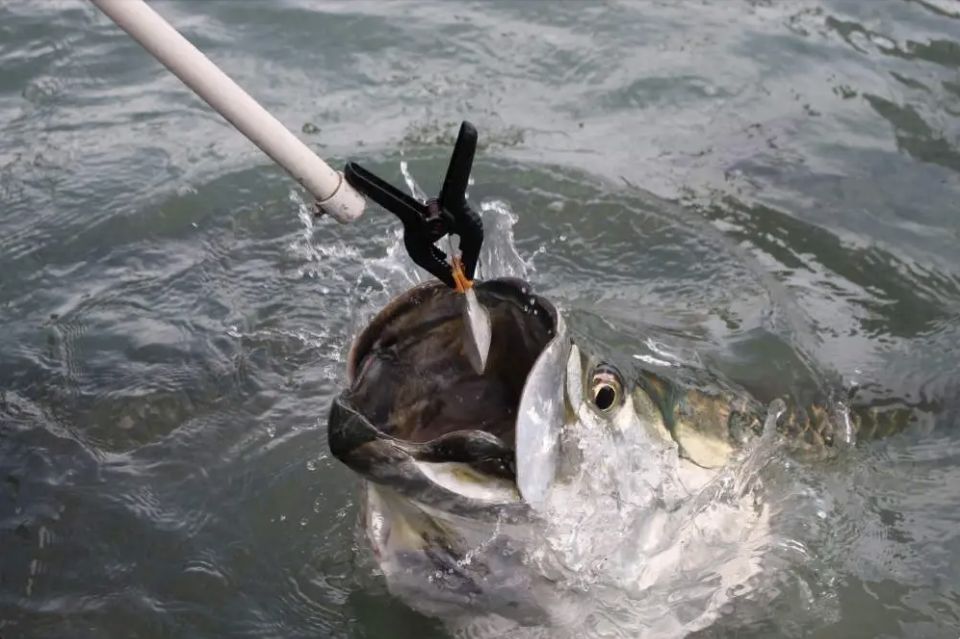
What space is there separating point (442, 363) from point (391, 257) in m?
1.74

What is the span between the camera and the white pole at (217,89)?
72.0 inches

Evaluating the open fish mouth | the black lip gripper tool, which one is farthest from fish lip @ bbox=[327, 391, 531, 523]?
the black lip gripper tool

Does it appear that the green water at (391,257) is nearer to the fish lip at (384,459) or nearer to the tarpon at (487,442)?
the tarpon at (487,442)

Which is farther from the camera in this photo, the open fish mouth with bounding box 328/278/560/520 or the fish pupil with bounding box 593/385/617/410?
the fish pupil with bounding box 593/385/617/410

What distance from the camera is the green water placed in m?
3.09

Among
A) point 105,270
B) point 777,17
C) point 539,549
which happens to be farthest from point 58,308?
point 777,17

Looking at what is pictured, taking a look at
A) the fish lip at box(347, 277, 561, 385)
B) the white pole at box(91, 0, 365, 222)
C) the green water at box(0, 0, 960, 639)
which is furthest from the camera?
the green water at box(0, 0, 960, 639)

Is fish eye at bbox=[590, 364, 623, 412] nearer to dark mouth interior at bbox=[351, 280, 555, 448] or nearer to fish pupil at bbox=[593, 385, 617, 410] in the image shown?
fish pupil at bbox=[593, 385, 617, 410]

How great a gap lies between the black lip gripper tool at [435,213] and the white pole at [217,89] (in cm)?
9

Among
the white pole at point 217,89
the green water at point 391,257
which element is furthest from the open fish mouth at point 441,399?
the green water at point 391,257

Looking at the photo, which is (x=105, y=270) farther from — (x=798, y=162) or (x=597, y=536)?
(x=798, y=162)

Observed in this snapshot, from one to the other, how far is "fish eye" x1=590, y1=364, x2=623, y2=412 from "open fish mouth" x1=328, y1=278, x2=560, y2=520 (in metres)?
0.16

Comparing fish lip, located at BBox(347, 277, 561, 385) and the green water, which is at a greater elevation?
fish lip, located at BBox(347, 277, 561, 385)

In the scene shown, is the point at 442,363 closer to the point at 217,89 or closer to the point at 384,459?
the point at 384,459
